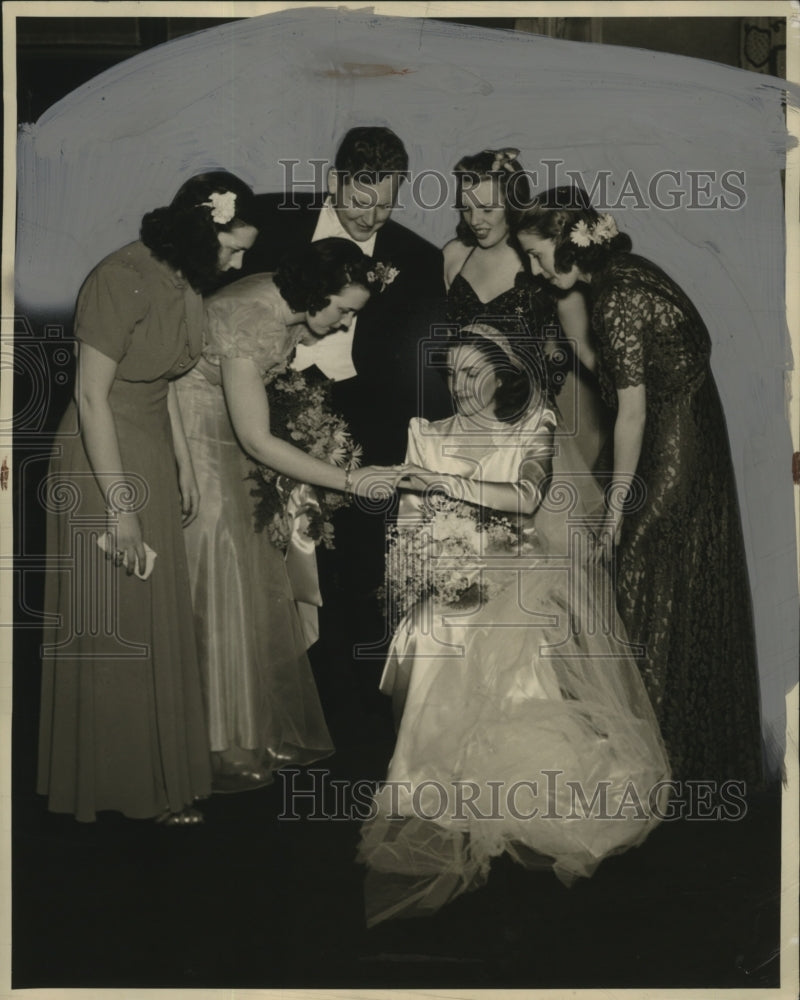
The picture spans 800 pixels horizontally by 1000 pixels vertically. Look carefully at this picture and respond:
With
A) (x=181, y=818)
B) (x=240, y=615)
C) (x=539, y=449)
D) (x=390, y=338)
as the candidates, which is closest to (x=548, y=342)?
(x=539, y=449)

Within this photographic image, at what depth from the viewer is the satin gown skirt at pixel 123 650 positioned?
3.98m

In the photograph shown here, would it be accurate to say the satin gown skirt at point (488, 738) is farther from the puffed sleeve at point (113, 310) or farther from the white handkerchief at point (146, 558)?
the puffed sleeve at point (113, 310)

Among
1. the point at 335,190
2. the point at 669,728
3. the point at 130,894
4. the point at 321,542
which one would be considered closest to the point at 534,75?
the point at 335,190

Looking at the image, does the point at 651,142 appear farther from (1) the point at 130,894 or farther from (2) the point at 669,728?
(1) the point at 130,894

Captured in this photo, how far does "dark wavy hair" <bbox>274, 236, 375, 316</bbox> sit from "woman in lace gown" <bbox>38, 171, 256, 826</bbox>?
17 centimetres

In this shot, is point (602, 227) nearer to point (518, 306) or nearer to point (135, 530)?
point (518, 306)

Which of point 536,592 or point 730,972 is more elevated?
point 536,592

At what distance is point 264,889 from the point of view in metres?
4.02

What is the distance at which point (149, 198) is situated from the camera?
4.00m

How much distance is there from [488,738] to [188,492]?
4.04 ft

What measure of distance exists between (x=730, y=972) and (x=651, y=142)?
2689mm

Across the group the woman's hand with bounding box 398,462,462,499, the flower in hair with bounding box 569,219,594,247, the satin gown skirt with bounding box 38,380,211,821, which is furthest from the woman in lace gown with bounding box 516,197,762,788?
the satin gown skirt with bounding box 38,380,211,821

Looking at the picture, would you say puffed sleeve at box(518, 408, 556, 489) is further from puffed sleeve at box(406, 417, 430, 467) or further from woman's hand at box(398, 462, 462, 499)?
puffed sleeve at box(406, 417, 430, 467)

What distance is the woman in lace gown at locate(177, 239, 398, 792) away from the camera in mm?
4008
